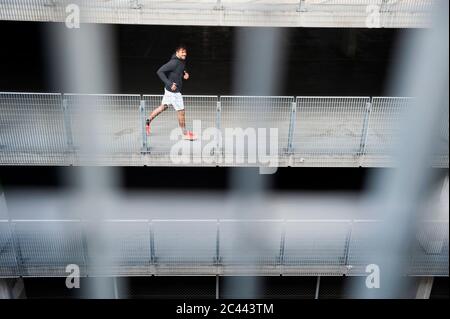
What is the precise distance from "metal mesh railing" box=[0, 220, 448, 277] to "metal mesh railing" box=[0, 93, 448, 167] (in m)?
0.51

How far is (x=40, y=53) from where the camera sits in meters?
4.13

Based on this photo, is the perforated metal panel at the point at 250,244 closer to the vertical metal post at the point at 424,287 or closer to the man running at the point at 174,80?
the man running at the point at 174,80

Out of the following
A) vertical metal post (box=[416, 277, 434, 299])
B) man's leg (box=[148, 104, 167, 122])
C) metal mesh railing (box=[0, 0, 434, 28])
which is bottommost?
vertical metal post (box=[416, 277, 434, 299])

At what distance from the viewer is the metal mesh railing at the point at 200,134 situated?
2934 millimetres

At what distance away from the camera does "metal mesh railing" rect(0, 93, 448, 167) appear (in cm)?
293

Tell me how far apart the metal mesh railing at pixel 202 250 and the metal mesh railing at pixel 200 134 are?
506 millimetres

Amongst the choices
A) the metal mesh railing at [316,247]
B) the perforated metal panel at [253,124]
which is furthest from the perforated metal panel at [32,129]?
the metal mesh railing at [316,247]

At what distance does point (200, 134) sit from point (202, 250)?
0.81 meters

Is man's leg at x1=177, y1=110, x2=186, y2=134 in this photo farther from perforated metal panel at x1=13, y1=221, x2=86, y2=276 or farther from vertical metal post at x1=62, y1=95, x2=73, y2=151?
perforated metal panel at x1=13, y1=221, x2=86, y2=276

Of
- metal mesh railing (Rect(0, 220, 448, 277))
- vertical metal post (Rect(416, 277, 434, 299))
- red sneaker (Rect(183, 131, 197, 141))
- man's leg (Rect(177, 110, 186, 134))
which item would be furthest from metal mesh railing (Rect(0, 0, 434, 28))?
vertical metal post (Rect(416, 277, 434, 299))
